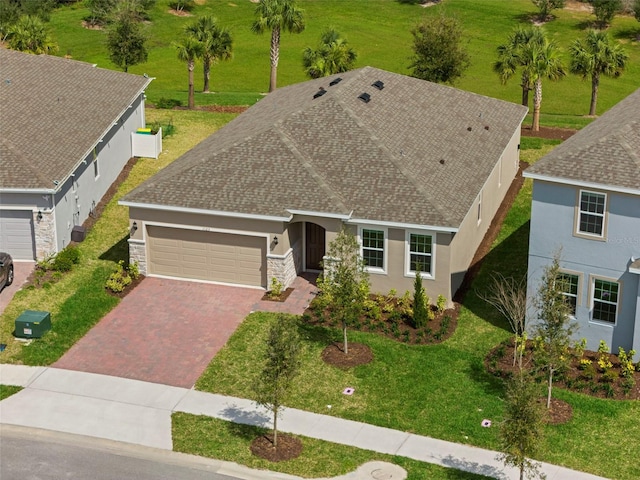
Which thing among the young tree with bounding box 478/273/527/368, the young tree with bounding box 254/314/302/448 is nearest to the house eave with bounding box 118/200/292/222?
the young tree with bounding box 478/273/527/368

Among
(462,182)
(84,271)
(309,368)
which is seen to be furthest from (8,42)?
(309,368)

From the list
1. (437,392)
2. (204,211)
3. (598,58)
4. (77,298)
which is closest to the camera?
(437,392)

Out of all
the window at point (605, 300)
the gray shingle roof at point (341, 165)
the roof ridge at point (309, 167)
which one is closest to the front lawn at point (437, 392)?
the window at point (605, 300)

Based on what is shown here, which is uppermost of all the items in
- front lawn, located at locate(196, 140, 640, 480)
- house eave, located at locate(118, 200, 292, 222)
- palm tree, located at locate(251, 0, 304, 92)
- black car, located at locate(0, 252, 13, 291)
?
palm tree, located at locate(251, 0, 304, 92)

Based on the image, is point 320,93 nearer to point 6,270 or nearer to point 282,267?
point 282,267

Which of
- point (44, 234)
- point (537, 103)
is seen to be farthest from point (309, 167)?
point (537, 103)

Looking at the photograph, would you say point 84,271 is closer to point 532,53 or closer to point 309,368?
point 309,368

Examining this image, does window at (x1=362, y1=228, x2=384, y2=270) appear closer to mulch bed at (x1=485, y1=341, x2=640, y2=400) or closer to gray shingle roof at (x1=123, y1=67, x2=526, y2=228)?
gray shingle roof at (x1=123, y1=67, x2=526, y2=228)
